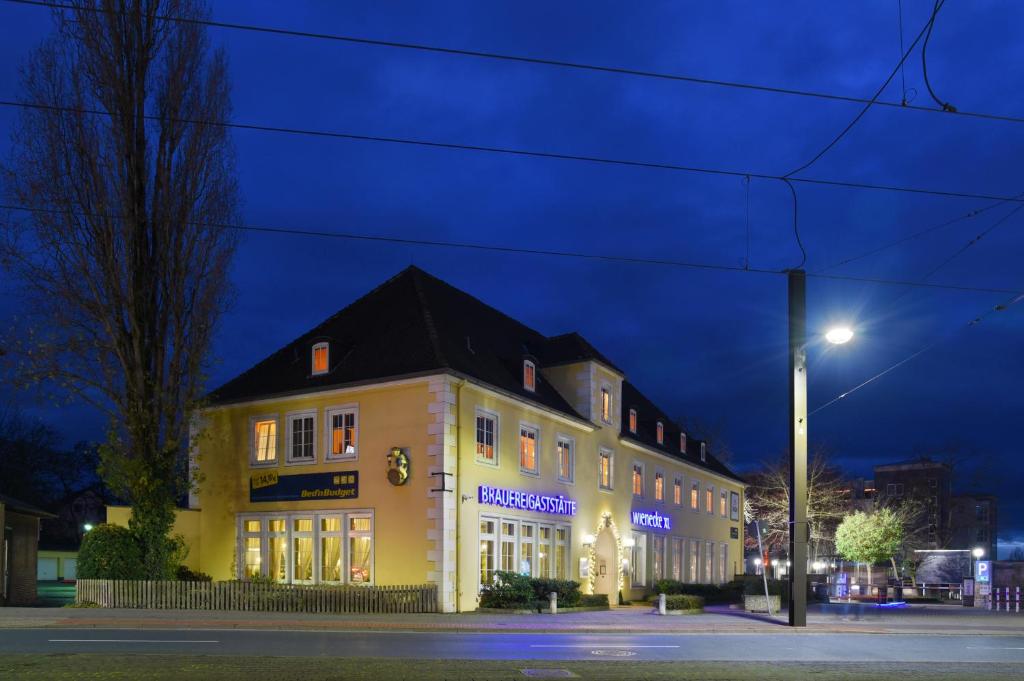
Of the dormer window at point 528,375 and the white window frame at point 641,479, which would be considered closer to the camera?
the dormer window at point 528,375

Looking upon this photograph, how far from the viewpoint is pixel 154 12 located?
27.4 metres

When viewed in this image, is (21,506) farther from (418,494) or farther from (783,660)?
(783,660)

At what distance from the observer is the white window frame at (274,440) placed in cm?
3006

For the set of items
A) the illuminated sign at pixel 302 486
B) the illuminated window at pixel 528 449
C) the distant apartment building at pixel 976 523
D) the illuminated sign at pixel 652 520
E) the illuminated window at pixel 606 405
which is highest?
the illuminated window at pixel 606 405

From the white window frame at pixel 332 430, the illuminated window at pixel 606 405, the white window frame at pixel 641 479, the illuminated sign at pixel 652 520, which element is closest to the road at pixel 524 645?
the white window frame at pixel 332 430

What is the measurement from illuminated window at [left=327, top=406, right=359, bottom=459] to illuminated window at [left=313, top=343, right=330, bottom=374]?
1491mm

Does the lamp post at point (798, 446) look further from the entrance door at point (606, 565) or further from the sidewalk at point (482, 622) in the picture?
the entrance door at point (606, 565)

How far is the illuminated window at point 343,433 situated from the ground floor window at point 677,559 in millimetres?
21451

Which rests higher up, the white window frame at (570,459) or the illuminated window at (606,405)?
the illuminated window at (606,405)

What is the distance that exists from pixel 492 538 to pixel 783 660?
1458cm

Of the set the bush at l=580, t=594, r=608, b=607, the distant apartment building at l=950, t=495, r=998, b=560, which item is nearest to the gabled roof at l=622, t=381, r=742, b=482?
the bush at l=580, t=594, r=608, b=607

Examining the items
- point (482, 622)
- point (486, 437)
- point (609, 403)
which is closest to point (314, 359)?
point (486, 437)

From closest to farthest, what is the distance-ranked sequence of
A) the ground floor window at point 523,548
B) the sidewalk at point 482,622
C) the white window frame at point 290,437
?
the sidewalk at point 482,622 < the ground floor window at point 523,548 < the white window frame at point 290,437

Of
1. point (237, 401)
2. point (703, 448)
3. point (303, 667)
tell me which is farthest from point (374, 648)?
point (703, 448)
